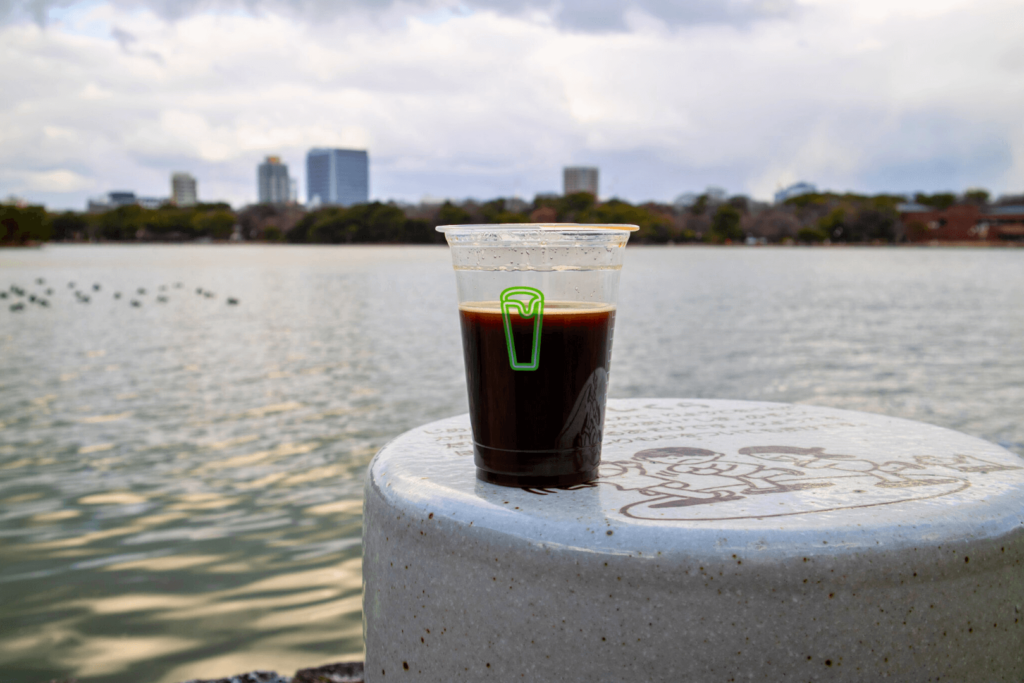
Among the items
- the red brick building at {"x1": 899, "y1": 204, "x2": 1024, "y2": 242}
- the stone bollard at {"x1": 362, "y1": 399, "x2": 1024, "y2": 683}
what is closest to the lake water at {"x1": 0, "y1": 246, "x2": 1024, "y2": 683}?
the stone bollard at {"x1": 362, "y1": 399, "x2": 1024, "y2": 683}

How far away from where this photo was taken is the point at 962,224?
522ft

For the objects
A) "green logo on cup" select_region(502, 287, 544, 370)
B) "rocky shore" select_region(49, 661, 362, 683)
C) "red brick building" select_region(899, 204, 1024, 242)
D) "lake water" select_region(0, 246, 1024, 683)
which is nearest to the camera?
"green logo on cup" select_region(502, 287, 544, 370)

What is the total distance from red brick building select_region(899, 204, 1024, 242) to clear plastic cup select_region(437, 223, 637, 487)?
17347cm

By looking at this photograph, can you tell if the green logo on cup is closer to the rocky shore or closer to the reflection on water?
the rocky shore

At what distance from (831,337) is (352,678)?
2564 cm

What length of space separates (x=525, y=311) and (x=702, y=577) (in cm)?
73

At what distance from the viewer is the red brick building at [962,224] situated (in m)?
156

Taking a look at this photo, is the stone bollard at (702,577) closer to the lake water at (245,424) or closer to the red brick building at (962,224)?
the lake water at (245,424)

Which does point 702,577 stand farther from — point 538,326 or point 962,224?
point 962,224

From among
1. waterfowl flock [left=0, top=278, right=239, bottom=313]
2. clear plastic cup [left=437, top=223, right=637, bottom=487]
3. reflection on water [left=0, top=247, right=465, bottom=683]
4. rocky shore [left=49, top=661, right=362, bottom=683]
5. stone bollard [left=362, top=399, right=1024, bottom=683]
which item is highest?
clear plastic cup [left=437, top=223, right=637, bottom=487]

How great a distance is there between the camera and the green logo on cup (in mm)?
2004

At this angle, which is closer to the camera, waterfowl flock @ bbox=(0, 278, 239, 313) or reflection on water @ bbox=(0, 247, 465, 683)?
reflection on water @ bbox=(0, 247, 465, 683)

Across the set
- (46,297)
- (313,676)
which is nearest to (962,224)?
(46,297)

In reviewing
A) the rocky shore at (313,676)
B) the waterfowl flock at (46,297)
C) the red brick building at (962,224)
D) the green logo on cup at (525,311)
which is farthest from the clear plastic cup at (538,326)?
the red brick building at (962,224)
